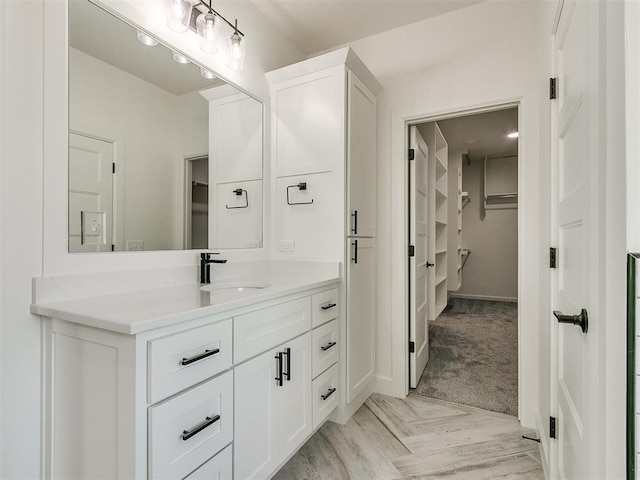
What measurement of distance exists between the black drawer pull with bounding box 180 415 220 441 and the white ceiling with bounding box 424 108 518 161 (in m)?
3.37

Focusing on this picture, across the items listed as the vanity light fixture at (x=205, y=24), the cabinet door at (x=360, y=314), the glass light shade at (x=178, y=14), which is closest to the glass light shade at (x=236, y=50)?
the vanity light fixture at (x=205, y=24)

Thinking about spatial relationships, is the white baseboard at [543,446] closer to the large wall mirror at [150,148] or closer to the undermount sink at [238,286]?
the undermount sink at [238,286]

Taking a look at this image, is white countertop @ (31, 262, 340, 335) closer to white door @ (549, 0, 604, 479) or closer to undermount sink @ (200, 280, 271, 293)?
undermount sink @ (200, 280, 271, 293)

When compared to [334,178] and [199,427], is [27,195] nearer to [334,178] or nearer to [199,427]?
[199,427]

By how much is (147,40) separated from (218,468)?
5.94ft

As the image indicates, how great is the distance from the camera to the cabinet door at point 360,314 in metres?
2.06

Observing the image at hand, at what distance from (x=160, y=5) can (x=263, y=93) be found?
79cm

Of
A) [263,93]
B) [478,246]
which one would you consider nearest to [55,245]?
[263,93]

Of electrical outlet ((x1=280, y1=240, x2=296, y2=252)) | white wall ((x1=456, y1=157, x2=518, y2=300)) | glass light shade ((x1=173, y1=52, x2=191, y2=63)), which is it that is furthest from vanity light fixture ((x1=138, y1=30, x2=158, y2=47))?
white wall ((x1=456, y1=157, x2=518, y2=300))

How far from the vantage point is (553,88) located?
→ 1.41m

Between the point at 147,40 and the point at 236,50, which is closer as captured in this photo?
the point at 147,40

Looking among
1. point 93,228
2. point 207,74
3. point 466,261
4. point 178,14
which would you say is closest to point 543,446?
point 93,228

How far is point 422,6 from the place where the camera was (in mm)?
2203

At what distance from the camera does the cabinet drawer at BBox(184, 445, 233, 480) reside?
3.51ft
